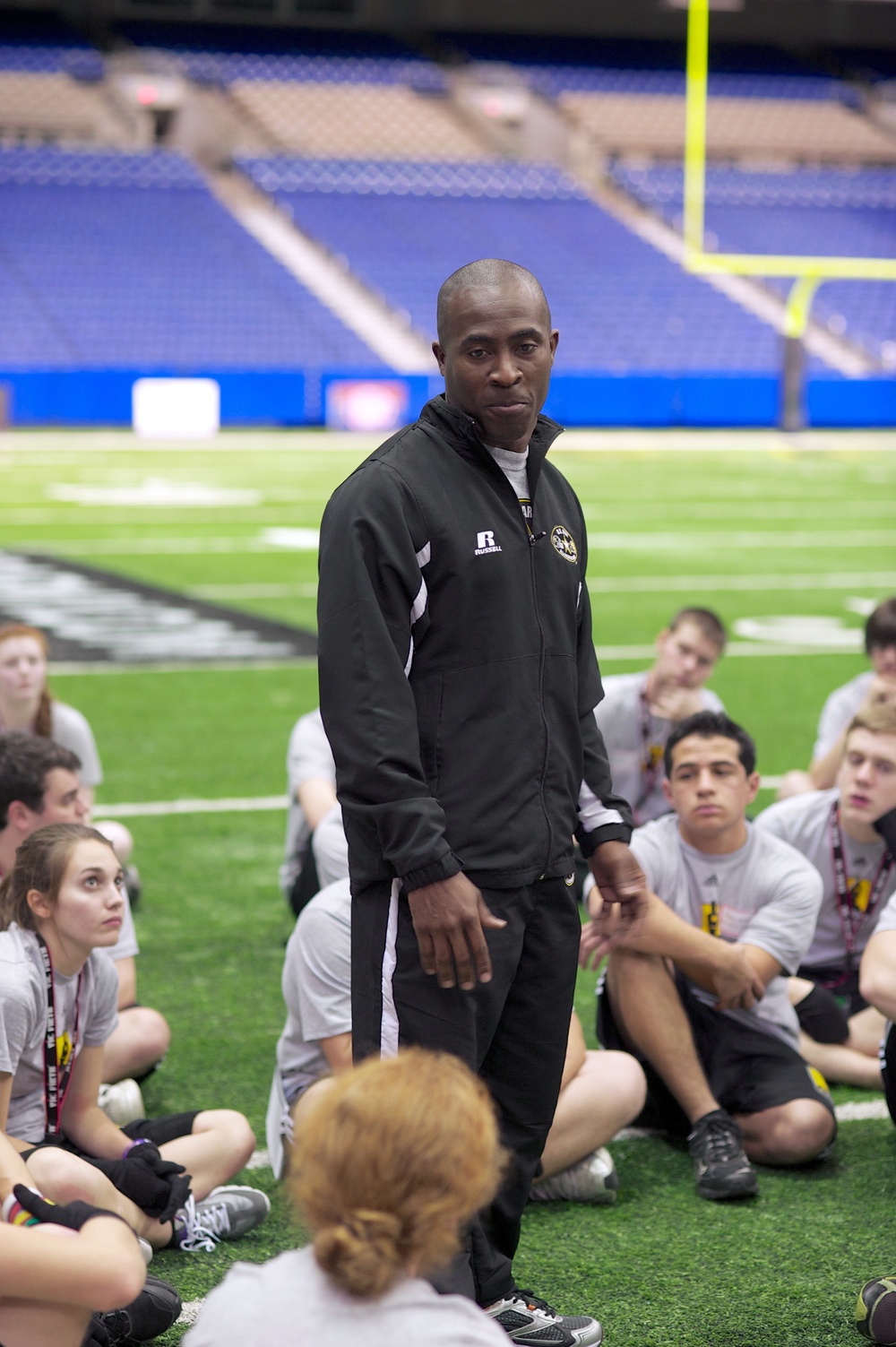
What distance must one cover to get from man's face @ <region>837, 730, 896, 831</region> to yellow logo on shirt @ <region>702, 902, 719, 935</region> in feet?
1.95

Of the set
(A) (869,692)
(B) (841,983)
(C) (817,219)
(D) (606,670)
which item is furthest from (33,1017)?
(C) (817,219)

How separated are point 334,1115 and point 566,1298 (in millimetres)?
1688

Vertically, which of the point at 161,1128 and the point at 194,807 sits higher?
the point at 194,807

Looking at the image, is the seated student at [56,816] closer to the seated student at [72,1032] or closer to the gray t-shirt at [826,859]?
the seated student at [72,1032]

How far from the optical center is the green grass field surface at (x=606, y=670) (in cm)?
346

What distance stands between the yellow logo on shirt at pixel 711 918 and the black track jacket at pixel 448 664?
150 cm

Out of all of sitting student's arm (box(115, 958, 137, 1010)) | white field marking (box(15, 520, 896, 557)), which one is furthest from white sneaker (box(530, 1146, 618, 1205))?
white field marking (box(15, 520, 896, 557))

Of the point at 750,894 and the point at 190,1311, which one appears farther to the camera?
the point at 750,894

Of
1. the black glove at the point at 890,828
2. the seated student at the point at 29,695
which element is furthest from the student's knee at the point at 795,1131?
the seated student at the point at 29,695

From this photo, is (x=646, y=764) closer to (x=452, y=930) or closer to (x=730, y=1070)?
(x=730, y=1070)

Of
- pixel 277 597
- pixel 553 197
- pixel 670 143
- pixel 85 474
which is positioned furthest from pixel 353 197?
pixel 277 597

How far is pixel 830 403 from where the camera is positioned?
109ft

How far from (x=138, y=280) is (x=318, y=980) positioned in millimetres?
32767

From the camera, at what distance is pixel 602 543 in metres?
17.1
